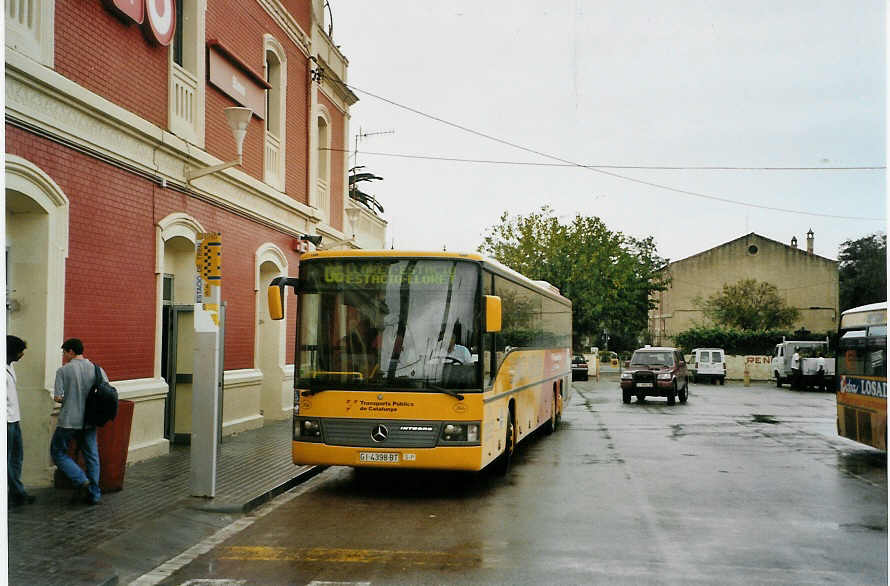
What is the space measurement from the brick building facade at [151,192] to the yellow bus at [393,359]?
2.71 m

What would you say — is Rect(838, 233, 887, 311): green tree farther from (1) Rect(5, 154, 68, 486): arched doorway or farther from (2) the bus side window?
(1) Rect(5, 154, 68, 486): arched doorway

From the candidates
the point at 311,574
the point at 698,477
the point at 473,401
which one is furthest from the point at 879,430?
the point at 311,574

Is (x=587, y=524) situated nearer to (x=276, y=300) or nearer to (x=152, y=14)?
(x=276, y=300)

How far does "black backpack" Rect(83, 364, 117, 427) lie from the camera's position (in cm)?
957

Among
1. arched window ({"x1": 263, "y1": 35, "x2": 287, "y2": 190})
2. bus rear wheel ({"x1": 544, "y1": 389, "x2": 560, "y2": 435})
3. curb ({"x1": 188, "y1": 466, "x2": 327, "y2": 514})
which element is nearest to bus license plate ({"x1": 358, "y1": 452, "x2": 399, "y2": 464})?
curb ({"x1": 188, "y1": 466, "x2": 327, "y2": 514})

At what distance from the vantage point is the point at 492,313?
10672mm

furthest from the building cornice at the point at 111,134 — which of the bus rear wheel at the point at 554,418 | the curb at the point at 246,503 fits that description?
the bus rear wheel at the point at 554,418

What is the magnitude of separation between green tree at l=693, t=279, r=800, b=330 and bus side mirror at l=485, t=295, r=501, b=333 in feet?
193

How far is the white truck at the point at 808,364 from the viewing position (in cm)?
4062

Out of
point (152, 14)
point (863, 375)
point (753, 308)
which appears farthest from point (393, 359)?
point (753, 308)

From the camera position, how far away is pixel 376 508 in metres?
10.1

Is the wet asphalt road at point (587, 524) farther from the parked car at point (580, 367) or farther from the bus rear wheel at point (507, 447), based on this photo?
the parked car at point (580, 367)

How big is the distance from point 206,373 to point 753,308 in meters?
61.0

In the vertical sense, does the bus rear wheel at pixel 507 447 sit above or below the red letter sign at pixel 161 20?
below
